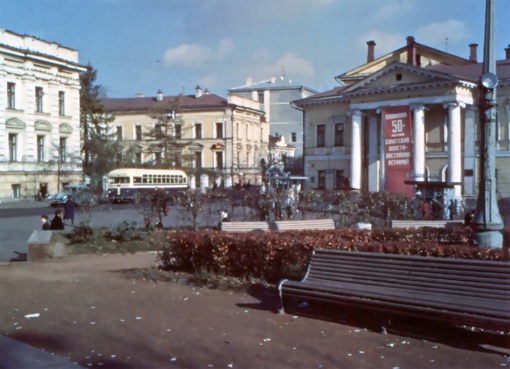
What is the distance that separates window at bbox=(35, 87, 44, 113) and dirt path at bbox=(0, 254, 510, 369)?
40576 millimetres

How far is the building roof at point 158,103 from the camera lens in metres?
80.0

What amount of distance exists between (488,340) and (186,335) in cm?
333

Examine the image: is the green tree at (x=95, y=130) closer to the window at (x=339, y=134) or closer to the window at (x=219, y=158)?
the window at (x=219, y=158)

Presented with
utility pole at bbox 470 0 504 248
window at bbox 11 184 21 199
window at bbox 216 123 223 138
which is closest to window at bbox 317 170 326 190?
window at bbox 216 123 223 138

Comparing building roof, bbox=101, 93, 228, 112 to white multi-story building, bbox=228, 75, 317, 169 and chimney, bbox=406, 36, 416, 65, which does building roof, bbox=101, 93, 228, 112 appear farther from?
chimney, bbox=406, 36, 416, 65

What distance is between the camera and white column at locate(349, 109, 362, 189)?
54.0m

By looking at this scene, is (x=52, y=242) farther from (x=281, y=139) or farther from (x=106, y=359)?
(x=281, y=139)

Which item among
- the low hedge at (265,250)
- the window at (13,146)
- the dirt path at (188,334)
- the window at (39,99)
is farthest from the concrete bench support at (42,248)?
the window at (39,99)

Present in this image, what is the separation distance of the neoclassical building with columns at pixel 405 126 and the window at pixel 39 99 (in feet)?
72.1

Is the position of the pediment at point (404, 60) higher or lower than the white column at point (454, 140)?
higher

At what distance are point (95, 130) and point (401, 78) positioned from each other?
3375 centimetres

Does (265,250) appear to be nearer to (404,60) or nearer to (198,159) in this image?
(404,60)

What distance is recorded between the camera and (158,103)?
3150 inches

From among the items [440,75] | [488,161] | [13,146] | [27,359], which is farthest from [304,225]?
[13,146]
